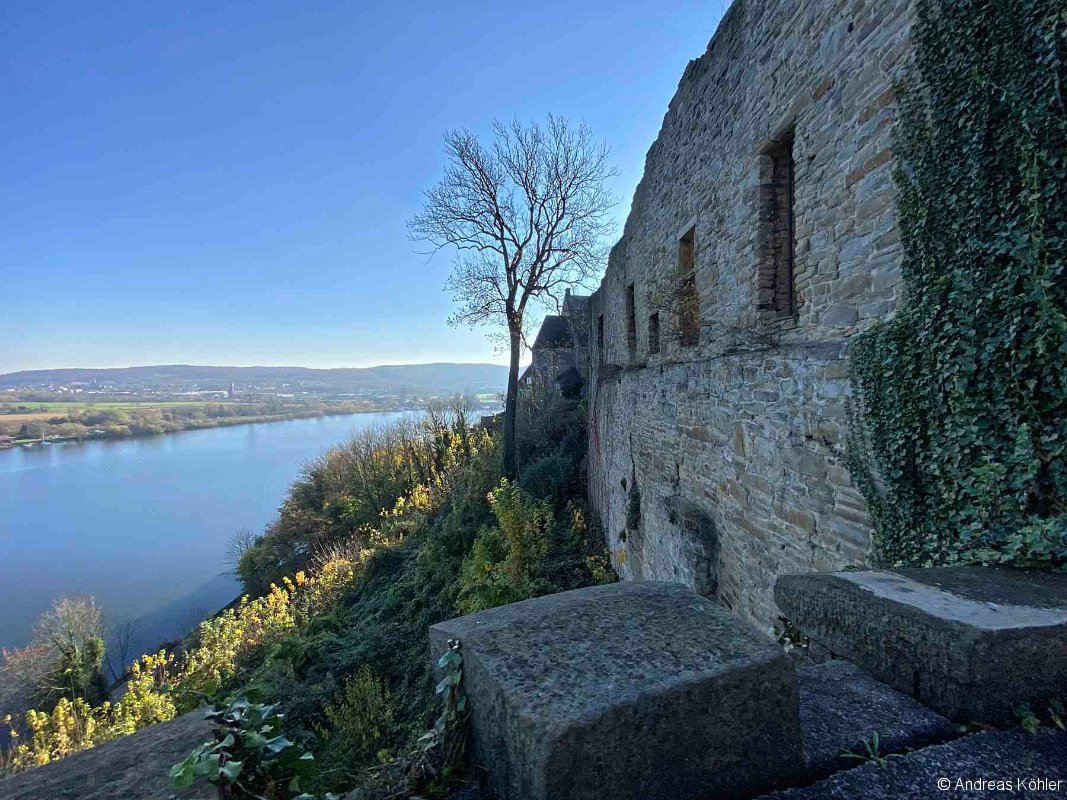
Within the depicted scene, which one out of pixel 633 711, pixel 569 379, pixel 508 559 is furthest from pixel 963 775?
pixel 569 379

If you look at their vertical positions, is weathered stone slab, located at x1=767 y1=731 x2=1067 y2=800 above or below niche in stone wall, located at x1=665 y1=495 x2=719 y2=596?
above

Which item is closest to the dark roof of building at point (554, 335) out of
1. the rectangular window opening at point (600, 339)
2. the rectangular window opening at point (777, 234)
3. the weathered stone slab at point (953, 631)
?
the rectangular window opening at point (600, 339)

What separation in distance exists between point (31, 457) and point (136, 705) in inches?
3523

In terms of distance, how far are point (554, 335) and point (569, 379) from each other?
622 centimetres

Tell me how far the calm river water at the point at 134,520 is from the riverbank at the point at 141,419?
11.1 ft

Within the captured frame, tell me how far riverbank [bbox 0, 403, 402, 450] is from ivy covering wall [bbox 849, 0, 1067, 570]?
278ft

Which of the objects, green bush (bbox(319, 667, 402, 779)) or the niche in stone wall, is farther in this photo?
green bush (bbox(319, 667, 402, 779))

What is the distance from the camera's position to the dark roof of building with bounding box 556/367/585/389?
19641mm

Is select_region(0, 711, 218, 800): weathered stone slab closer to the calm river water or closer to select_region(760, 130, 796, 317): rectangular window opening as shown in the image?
select_region(760, 130, 796, 317): rectangular window opening

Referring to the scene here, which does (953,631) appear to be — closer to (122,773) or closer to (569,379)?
(122,773)

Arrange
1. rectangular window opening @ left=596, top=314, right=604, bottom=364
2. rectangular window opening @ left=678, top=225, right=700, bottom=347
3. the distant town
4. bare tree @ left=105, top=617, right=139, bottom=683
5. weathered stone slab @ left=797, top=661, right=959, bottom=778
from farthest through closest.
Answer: the distant town
bare tree @ left=105, top=617, right=139, bottom=683
rectangular window opening @ left=596, top=314, right=604, bottom=364
rectangular window opening @ left=678, top=225, right=700, bottom=347
weathered stone slab @ left=797, top=661, right=959, bottom=778

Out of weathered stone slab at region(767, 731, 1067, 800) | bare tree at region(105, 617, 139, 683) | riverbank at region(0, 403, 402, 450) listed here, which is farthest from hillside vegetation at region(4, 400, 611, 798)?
riverbank at region(0, 403, 402, 450)

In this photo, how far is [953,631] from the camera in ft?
4.41

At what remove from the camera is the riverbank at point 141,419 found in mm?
61906
